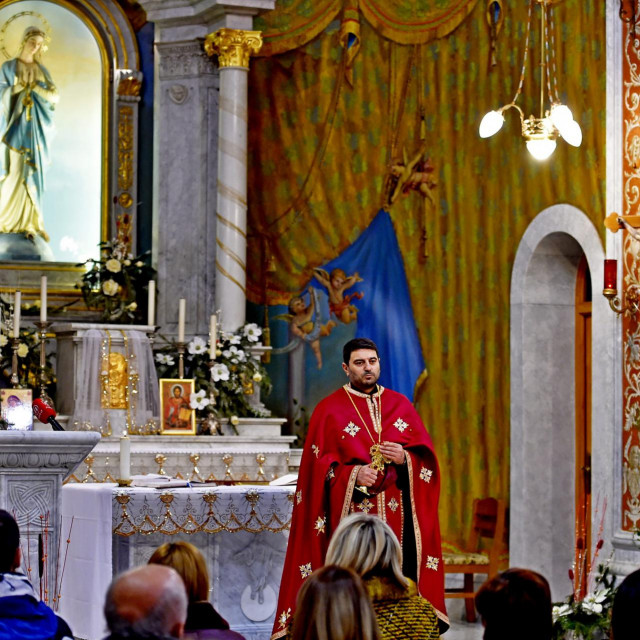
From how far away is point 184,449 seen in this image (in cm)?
985

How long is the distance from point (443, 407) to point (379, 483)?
194 inches

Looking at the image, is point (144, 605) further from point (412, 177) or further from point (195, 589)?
point (412, 177)

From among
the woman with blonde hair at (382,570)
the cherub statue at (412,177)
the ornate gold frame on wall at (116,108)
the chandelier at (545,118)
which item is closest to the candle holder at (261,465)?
the ornate gold frame on wall at (116,108)

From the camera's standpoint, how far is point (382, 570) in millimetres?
4316

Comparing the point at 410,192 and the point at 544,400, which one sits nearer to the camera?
the point at 544,400

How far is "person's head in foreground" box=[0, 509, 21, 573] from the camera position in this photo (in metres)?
3.85

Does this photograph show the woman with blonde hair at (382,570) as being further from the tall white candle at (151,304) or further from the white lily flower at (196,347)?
the white lily flower at (196,347)

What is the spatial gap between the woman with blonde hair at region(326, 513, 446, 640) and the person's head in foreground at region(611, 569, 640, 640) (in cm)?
123

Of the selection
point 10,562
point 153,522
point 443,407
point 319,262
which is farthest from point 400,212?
point 10,562

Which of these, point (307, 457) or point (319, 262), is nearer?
point (307, 457)

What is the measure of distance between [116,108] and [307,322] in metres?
2.34

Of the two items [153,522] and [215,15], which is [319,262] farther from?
[153,522]

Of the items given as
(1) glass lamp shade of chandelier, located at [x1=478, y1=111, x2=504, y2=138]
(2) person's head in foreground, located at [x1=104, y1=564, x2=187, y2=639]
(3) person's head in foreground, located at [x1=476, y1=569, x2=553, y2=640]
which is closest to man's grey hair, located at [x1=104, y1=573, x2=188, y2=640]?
(2) person's head in foreground, located at [x1=104, y1=564, x2=187, y2=639]

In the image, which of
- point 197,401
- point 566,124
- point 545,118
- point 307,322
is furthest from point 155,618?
point 307,322
